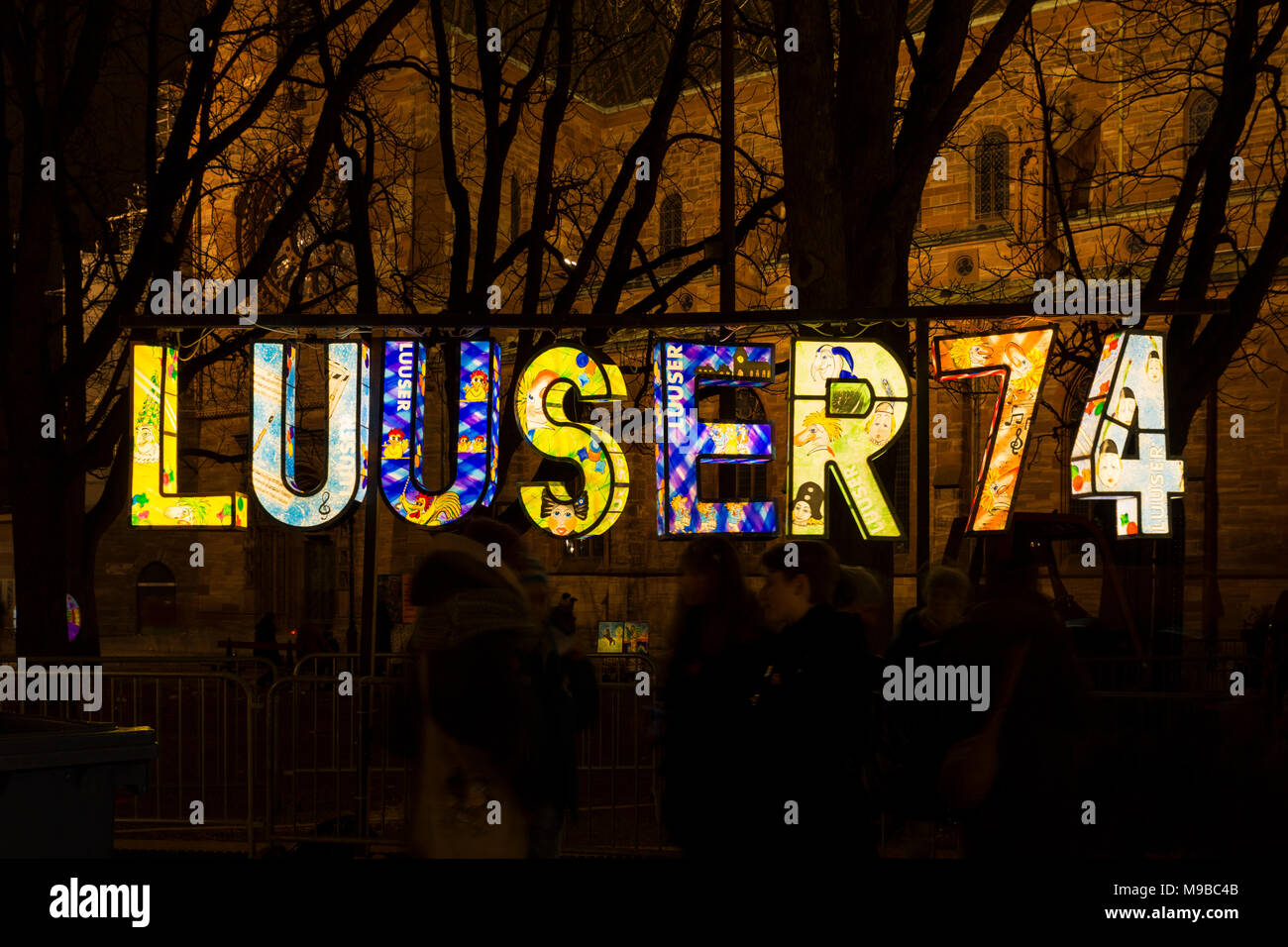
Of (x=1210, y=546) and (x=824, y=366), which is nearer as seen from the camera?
(x=824, y=366)

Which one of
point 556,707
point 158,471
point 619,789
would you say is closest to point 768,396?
point 619,789

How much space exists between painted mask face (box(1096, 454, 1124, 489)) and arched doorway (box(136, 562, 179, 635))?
35.9m

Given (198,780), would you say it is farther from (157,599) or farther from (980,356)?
→ (157,599)

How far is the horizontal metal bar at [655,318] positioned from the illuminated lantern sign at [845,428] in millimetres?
231

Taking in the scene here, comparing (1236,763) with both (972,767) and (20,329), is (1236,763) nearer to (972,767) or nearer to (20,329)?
(972,767)

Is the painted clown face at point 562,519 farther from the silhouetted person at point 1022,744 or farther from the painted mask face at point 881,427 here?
the silhouetted person at point 1022,744

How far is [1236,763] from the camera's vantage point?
11812 mm

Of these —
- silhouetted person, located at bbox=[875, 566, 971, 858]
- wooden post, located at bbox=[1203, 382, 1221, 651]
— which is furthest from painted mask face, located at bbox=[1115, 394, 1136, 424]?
wooden post, located at bbox=[1203, 382, 1221, 651]

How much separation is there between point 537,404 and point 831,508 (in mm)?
2129

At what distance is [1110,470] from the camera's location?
282 inches

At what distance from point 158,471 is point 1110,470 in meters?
6.16

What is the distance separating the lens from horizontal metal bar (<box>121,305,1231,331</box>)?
283 inches

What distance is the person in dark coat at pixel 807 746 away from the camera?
4531 millimetres
